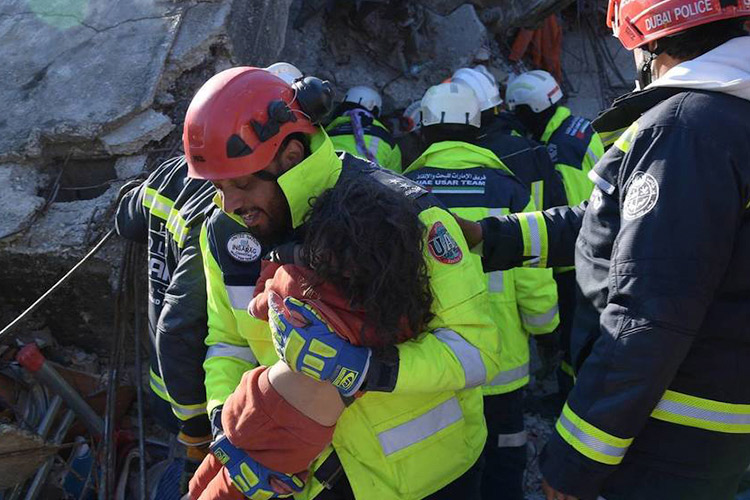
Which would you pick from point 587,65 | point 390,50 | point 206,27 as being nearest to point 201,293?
point 206,27

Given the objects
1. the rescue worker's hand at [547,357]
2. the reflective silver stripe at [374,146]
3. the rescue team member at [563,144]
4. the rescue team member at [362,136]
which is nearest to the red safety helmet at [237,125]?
the rescue team member at [362,136]

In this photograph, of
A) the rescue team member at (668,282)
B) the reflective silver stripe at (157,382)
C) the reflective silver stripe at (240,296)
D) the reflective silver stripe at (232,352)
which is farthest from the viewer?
the reflective silver stripe at (157,382)

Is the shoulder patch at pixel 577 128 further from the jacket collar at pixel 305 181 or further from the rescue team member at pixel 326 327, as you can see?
the jacket collar at pixel 305 181

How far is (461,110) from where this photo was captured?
3.90m

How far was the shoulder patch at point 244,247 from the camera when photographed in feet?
7.06

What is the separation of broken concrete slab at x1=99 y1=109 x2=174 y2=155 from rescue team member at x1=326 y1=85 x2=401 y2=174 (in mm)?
1109

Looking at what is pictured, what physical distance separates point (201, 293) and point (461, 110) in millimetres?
1966

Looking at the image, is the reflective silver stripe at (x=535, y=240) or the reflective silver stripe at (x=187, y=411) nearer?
the reflective silver stripe at (x=535, y=240)

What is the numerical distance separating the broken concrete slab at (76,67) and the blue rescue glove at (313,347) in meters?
2.71

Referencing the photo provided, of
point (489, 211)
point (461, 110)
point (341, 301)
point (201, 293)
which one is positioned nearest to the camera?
point (341, 301)

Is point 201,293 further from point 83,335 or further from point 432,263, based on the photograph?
point 83,335

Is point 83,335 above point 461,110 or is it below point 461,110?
below

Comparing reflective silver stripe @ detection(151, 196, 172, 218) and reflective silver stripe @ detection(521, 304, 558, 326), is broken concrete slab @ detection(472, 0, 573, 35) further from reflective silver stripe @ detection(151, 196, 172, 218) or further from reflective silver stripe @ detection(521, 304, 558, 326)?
reflective silver stripe @ detection(151, 196, 172, 218)

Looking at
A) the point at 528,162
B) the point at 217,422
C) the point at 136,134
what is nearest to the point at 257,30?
the point at 136,134
